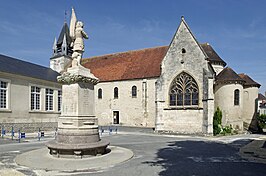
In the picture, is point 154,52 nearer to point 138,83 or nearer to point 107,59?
point 138,83

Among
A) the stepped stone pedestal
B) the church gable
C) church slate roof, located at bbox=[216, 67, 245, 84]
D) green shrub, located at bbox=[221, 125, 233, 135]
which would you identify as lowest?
green shrub, located at bbox=[221, 125, 233, 135]

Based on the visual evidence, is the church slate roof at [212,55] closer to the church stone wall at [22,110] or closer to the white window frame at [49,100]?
the white window frame at [49,100]

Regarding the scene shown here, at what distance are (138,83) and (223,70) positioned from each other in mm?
10090

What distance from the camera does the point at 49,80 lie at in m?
22.8

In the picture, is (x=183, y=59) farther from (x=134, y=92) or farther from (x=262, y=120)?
(x=262, y=120)

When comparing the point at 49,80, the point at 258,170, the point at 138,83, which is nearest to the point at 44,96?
the point at 49,80

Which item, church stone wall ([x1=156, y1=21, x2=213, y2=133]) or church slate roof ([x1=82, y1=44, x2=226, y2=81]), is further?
church slate roof ([x1=82, y1=44, x2=226, y2=81])

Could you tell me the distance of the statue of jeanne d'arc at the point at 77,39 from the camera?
27.8 ft

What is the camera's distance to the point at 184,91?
20.1m

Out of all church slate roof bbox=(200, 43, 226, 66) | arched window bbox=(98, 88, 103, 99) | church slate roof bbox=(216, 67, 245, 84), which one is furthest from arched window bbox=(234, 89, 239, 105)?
arched window bbox=(98, 88, 103, 99)

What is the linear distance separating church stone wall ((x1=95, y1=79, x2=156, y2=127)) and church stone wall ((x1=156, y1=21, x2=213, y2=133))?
4.18 metres

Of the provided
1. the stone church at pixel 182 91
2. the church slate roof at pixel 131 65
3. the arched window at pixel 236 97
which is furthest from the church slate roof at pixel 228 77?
the church slate roof at pixel 131 65

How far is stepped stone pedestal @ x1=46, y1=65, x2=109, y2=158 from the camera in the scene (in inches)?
295

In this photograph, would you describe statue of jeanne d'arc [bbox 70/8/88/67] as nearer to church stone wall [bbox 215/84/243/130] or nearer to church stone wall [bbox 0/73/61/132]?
church stone wall [bbox 0/73/61/132]
